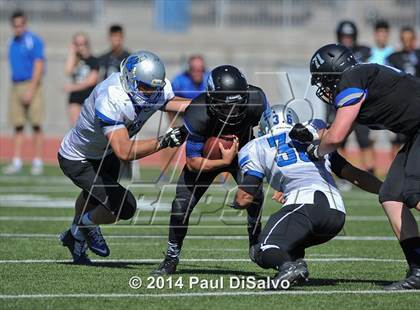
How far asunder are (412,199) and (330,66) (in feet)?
3.21

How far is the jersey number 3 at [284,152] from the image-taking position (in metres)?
6.66

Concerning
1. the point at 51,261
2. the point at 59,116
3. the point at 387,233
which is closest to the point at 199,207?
the point at 387,233

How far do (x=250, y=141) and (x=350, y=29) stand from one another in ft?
20.9

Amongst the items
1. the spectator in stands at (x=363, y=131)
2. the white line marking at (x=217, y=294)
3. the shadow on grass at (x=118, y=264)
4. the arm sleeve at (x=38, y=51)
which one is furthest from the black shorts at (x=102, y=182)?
the arm sleeve at (x=38, y=51)

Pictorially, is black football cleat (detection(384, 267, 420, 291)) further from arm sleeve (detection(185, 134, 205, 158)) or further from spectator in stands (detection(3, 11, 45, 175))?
spectator in stands (detection(3, 11, 45, 175))

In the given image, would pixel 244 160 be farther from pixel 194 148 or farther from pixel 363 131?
pixel 363 131

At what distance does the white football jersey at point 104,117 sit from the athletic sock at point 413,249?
205cm

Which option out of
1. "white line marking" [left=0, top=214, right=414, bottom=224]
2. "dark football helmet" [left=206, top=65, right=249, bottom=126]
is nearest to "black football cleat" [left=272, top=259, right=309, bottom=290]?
"dark football helmet" [left=206, top=65, right=249, bottom=126]

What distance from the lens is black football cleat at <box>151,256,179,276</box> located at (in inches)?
277

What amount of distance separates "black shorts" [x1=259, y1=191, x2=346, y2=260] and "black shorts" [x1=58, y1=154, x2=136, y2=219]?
141 centimetres

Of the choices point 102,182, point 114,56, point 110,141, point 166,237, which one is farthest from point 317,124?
point 114,56

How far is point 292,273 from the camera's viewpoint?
6.18m

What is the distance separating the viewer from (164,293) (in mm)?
6215

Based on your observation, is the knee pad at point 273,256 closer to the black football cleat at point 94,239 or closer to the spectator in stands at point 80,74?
the black football cleat at point 94,239
